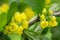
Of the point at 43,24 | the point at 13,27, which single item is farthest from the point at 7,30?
the point at 43,24

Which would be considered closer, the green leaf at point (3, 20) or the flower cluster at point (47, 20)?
the green leaf at point (3, 20)

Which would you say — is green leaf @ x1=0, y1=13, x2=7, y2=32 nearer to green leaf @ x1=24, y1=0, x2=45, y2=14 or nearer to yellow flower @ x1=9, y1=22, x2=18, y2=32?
yellow flower @ x1=9, y1=22, x2=18, y2=32

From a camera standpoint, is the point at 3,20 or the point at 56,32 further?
the point at 56,32

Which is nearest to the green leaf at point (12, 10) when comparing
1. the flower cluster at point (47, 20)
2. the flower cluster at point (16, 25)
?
the flower cluster at point (16, 25)

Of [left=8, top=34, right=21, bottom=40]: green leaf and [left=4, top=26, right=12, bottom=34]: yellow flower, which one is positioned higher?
[left=4, top=26, right=12, bottom=34]: yellow flower

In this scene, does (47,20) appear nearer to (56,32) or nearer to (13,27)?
(56,32)

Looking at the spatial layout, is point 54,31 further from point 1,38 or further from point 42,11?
point 1,38

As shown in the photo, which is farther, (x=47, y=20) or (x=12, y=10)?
(x=47, y=20)

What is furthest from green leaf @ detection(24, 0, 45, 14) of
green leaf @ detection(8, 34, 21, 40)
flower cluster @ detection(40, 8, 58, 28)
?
green leaf @ detection(8, 34, 21, 40)

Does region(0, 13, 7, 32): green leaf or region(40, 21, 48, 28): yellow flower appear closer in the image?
region(0, 13, 7, 32): green leaf

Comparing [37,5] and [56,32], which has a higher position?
[37,5]

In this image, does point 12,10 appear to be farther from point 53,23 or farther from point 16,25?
point 53,23

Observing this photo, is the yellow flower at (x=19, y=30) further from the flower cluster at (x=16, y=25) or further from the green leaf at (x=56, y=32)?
the green leaf at (x=56, y=32)
